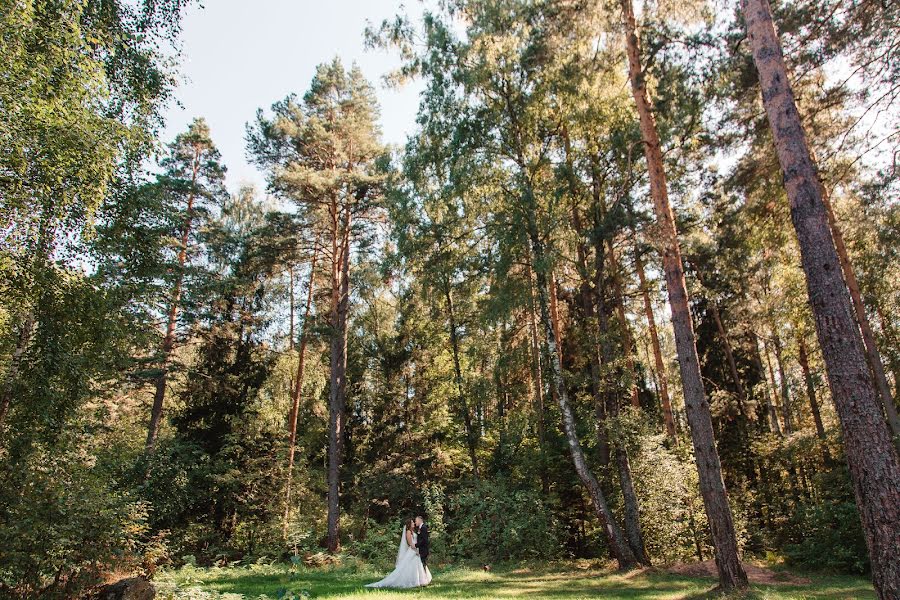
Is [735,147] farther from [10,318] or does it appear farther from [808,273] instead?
[10,318]

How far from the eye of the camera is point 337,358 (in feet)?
59.8

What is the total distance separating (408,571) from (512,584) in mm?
2345

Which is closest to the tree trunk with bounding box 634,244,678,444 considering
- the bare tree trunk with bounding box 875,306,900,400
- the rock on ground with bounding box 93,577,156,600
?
the bare tree trunk with bounding box 875,306,900,400

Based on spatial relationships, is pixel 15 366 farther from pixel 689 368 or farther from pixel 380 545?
pixel 380 545

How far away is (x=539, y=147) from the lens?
48.1ft

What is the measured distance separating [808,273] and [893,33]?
20.9 ft

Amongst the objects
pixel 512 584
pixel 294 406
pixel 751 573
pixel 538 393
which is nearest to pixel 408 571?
pixel 512 584

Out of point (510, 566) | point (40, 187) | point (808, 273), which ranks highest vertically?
point (40, 187)

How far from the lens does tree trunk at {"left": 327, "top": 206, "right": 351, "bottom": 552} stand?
676 inches

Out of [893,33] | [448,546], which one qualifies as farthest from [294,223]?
[893,33]

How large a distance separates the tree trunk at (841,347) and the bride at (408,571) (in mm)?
8442

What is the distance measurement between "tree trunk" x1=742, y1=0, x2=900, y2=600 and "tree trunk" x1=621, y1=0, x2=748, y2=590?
3.25 meters

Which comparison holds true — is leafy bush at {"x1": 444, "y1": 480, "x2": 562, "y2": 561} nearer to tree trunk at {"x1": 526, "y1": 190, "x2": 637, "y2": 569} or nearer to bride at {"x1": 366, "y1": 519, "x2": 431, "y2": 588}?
tree trunk at {"x1": 526, "y1": 190, "x2": 637, "y2": 569}

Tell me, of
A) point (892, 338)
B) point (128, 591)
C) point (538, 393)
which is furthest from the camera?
point (538, 393)
